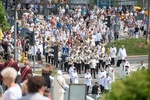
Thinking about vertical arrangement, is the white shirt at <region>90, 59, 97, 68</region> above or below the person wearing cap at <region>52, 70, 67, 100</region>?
below

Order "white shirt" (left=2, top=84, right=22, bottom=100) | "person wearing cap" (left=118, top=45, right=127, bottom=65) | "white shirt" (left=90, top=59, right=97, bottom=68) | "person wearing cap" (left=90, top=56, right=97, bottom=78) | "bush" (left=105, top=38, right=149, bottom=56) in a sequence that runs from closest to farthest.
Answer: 1. "white shirt" (left=2, top=84, right=22, bottom=100)
2. "person wearing cap" (left=90, top=56, right=97, bottom=78)
3. "white shirt" (left=90, top=59, right=97, bottom=68)
4. "person wearing cap" (left=118, top=45, right=127, bottom=65)
5. "bush" (left=105, top=38, right=149, bottom=56)

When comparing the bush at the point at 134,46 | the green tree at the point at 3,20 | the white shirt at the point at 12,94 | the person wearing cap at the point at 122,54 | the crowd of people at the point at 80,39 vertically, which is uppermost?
the white shirt at the point at 12,94

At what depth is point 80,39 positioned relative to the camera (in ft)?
165

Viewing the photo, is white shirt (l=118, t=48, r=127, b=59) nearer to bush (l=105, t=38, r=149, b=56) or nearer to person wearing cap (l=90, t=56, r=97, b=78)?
person wearing cap (l=90, t=56, r=97, b=78)

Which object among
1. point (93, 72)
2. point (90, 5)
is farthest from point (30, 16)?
point (93, 72)

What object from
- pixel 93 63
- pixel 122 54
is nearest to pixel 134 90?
pixel 93 63

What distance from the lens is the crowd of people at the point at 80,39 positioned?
1546 inches

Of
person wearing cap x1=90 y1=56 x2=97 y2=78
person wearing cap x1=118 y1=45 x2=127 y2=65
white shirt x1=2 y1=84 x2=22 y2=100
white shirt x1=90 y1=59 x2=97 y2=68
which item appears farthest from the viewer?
person wearing cap x1=118 y1=45 x2=127 y2=65

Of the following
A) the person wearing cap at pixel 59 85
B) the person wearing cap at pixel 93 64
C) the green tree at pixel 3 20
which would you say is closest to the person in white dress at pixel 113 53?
the person wearing cap at pixel 93 64

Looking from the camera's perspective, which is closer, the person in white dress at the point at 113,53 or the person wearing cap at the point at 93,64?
the person wearing cap at the point at 93,64

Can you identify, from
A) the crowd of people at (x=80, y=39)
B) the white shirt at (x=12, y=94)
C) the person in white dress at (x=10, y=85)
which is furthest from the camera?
the crowd of people at (x=80, y=39)

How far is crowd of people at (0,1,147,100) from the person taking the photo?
1546 inches

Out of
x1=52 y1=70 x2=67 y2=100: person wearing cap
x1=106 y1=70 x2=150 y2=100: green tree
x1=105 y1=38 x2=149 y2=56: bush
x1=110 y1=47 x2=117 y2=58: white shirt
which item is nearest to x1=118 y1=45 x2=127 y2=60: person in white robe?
x1=110 y1=47 x2=117 y2=58: white shirt

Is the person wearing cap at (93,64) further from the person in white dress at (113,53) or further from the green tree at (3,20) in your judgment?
the green tree at (3,20)
